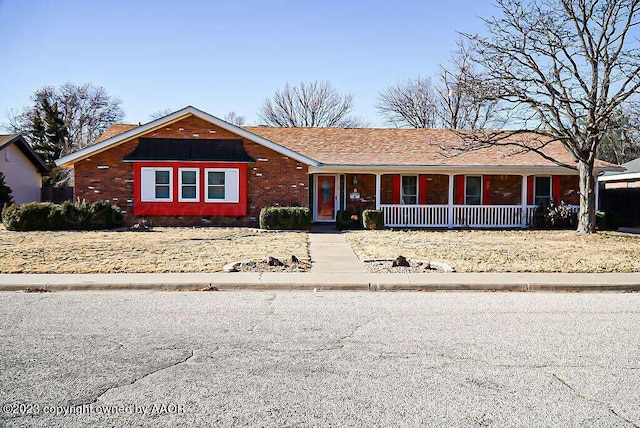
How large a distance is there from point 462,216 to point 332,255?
451 inches

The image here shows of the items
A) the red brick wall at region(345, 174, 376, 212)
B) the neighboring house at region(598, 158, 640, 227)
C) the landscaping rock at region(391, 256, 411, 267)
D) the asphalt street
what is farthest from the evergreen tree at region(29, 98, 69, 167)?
the asphalt street

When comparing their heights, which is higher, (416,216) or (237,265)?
(416,216)

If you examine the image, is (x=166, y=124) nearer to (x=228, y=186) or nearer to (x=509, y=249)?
(x=228, y=186)

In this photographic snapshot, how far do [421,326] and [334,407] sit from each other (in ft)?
10.1

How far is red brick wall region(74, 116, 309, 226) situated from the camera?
23.1 metres

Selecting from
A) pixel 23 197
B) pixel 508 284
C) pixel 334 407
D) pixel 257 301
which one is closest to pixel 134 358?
pixel 334 407

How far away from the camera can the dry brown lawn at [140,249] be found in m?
12.3

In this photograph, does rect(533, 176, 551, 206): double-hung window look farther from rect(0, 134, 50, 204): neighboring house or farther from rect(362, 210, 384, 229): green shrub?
rect(0, 134, 50, 204): neighboring house

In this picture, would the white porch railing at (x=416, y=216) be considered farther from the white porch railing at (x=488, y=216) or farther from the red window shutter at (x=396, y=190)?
the red window shutter at (x=396, y=190)

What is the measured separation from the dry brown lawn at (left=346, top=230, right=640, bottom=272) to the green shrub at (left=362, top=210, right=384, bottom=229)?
872mm

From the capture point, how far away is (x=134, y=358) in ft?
18.7

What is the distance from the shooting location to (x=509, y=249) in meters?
16.1

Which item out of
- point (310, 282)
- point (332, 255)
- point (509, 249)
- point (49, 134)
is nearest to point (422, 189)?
point (509, 249)

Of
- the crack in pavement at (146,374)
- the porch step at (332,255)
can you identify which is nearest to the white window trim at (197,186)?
the porch step at (332,255)
